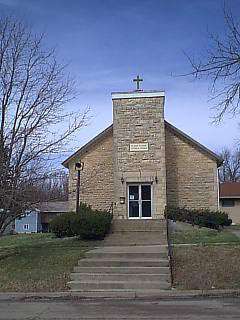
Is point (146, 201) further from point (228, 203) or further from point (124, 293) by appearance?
point (228, 203)

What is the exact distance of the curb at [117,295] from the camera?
1214 cm

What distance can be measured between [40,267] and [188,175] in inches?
645

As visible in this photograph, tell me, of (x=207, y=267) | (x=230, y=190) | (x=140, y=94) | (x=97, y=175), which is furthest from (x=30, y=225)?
(x=207, y=267)

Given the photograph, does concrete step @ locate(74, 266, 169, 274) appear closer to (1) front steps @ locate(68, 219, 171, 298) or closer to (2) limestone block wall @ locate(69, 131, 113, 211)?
(1) front steps @ locate(68, 219, 171, 298)

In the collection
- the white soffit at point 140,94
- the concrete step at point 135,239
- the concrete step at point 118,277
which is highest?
the white soffit at point 140,94

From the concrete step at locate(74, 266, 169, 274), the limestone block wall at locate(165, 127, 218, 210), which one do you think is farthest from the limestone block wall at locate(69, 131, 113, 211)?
the concrete step at locate(74, 266, 169, 274)

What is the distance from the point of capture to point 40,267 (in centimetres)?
1509

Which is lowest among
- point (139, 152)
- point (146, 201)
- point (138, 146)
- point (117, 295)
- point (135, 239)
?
point (117, 295)

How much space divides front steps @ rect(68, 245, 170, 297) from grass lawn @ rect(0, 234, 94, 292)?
40cm

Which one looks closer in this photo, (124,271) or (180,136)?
(124,271)

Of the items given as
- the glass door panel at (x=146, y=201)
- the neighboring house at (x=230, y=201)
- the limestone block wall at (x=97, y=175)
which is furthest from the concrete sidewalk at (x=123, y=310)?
the neighboring house at (x=230, y=201)

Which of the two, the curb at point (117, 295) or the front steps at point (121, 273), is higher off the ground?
the front steps at point (121, 273)

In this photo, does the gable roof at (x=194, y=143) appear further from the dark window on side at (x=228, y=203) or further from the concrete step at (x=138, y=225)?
the dark window on side at (x=228, y=203)

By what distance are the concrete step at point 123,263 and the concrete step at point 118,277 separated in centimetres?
73
